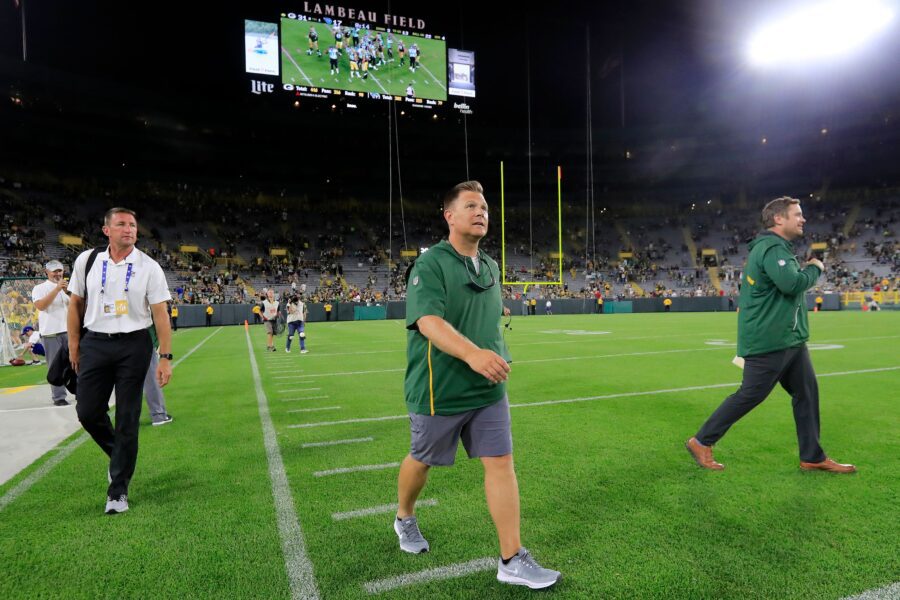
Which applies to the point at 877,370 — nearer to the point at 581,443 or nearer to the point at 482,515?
the point at 581,443

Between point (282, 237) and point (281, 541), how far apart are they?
42908mm

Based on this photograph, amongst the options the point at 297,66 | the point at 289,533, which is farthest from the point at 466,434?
the point at 297,66

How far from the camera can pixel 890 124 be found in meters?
43.4

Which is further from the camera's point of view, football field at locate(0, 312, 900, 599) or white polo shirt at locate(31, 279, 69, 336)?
white polo shirt at locate(31, 279, 69, 336)

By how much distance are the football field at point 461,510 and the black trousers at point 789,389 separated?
0.28 meters

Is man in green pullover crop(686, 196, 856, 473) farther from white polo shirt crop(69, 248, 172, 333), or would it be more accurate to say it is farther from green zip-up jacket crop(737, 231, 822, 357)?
white polo shirt crop(69, 248, 172, 333)

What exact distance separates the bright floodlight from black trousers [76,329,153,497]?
120 feet

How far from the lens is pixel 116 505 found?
127 inches

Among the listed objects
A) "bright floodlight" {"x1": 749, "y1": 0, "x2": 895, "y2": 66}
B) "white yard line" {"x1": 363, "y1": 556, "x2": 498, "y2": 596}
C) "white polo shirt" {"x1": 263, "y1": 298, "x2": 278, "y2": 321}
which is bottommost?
"white yard line" {"x1": 363, "y1": 556, "x2": 498, "y2": 596}

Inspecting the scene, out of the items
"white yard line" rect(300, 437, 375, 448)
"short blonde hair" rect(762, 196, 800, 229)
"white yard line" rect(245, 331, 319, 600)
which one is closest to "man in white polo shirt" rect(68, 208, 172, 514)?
"white yard line" rect(245, 331, 319, 600)

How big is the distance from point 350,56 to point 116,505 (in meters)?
32.1

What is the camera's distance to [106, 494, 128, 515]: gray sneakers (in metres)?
3.21

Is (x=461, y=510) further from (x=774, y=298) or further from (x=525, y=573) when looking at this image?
(x=774, y=298)

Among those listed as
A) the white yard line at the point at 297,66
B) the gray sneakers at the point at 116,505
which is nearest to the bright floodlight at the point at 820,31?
the white yard line at the point at 297,66
